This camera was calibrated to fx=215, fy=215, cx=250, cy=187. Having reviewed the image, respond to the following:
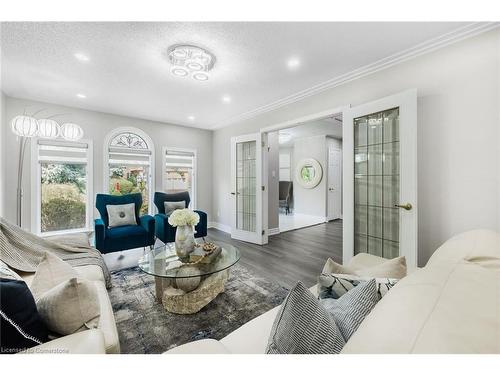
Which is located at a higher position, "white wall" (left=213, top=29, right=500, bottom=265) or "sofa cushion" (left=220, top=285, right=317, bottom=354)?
"white wall" (left=213, top=29, right=500, bottom=265)

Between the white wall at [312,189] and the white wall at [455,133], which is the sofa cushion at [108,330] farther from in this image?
the white wall at [312,189]

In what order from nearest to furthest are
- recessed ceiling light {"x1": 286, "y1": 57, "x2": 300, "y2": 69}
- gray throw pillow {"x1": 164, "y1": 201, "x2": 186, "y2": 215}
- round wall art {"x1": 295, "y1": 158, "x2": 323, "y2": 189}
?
recessed ceiling light {"x1": 286, "y1": 57, "x2": 300, "y2": 69}, gray throw pillow {"x1": 164, "y1": 201, "x2": 186, "y2": 215}, round wall art {"x1": 295, "y1": 158, "x2": 323, "y2": 189}

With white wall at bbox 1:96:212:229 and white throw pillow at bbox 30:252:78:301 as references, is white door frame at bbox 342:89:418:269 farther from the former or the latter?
white wall at bbox 1:96:212:229

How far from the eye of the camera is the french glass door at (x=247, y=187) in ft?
13.6

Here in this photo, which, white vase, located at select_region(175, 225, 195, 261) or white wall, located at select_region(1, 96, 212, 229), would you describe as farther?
white wall, located at select_region(1, 96, 212, 229)

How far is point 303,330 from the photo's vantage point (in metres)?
0.64

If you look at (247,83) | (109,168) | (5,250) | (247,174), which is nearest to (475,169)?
(247,83)

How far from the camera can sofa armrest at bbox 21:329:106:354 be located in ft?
2.75

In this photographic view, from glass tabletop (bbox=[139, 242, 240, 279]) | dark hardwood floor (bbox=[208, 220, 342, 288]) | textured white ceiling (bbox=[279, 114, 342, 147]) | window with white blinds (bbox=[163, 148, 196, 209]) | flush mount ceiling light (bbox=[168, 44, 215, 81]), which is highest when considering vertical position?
textured white ceiling (bbox=[279, 114, 342, 147])

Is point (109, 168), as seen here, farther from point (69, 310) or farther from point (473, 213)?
point (473, 213)

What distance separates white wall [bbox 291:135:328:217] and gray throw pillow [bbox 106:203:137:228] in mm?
5147

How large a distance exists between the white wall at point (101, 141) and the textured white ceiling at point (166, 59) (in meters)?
0.26

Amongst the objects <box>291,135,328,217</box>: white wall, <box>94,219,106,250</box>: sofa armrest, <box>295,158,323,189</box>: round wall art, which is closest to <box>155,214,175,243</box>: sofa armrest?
<box>94,219,106,250</box>: sofa armrest

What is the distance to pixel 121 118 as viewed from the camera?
4.39 meters
